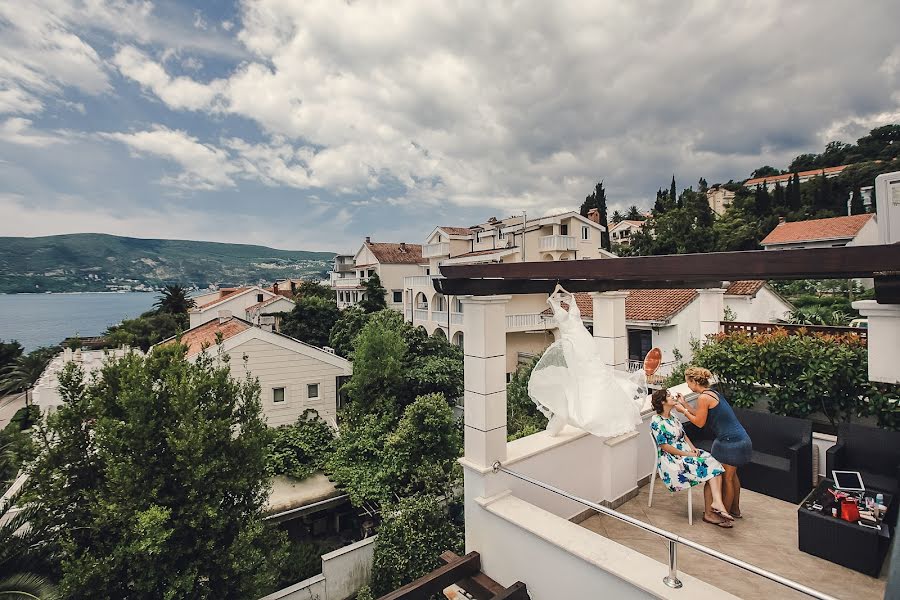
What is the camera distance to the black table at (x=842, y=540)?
289 cm

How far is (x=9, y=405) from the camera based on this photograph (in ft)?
83.1

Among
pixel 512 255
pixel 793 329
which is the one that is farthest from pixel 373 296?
pixel 793 329

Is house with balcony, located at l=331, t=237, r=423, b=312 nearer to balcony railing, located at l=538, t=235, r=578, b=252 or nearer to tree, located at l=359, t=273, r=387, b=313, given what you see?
tree, located at l=359, t=273, r=387, b=313

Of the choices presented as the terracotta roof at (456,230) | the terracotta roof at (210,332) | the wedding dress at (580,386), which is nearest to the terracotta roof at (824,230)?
the terracotta roof at (456,230)

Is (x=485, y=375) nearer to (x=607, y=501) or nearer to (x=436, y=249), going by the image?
(x=607, y=501)

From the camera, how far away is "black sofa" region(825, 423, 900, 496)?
3.87 meters

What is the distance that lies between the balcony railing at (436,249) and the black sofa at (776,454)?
2378 cm

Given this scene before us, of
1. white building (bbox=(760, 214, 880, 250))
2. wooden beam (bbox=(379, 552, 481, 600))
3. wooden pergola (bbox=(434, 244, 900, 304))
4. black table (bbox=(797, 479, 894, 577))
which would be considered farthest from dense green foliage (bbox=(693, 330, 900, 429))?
white building (bbox=(760, 214, 880, 250))

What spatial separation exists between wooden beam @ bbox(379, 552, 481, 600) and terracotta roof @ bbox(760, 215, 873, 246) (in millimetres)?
26158

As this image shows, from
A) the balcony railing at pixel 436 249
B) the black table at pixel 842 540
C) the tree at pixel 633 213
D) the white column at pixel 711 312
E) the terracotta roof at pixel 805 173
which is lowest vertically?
the black table at pixel 842 540

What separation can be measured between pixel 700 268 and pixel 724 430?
2336mm

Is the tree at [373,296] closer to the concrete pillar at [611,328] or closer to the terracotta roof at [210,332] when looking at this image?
the terracotta roof at [210,332]

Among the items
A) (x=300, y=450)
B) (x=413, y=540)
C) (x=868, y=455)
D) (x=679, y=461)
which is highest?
(x=679, y=461)

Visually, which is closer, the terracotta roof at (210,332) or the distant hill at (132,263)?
the terracotta roof at (210,332)
